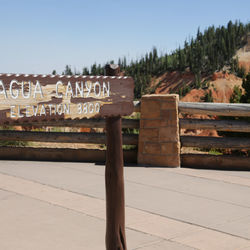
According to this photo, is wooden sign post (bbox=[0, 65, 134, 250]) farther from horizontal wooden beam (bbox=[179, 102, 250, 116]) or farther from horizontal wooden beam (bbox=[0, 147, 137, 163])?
horizontal wooden beam (bbox=[0, 147, 137, 163])

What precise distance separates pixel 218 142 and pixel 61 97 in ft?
18.8

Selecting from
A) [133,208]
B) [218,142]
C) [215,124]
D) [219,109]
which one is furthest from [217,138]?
[133,208]

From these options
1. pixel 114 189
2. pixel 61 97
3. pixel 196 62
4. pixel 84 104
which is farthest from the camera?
pixel 196 62

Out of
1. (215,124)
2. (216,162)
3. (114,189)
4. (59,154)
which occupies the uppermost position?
(215,124)

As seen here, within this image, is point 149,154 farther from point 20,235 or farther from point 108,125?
point 108,125

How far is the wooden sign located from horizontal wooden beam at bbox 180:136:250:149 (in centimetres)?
494

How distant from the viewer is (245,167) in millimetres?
8648

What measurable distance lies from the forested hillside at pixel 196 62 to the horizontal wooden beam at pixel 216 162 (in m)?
42.4

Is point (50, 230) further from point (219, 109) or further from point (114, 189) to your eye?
point (219, 109)

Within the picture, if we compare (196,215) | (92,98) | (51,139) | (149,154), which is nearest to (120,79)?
(92,98)

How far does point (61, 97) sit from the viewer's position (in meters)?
3.54

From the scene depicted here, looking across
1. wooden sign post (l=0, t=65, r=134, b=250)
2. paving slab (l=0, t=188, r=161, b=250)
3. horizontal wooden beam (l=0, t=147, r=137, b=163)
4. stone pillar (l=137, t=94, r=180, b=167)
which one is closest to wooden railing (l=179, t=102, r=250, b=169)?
stone pillar (l=137, t=94, r=180, b=167)

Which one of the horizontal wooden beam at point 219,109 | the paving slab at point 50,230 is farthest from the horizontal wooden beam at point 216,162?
the paving slab at point 50,230

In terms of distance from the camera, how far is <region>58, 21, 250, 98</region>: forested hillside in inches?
2130
